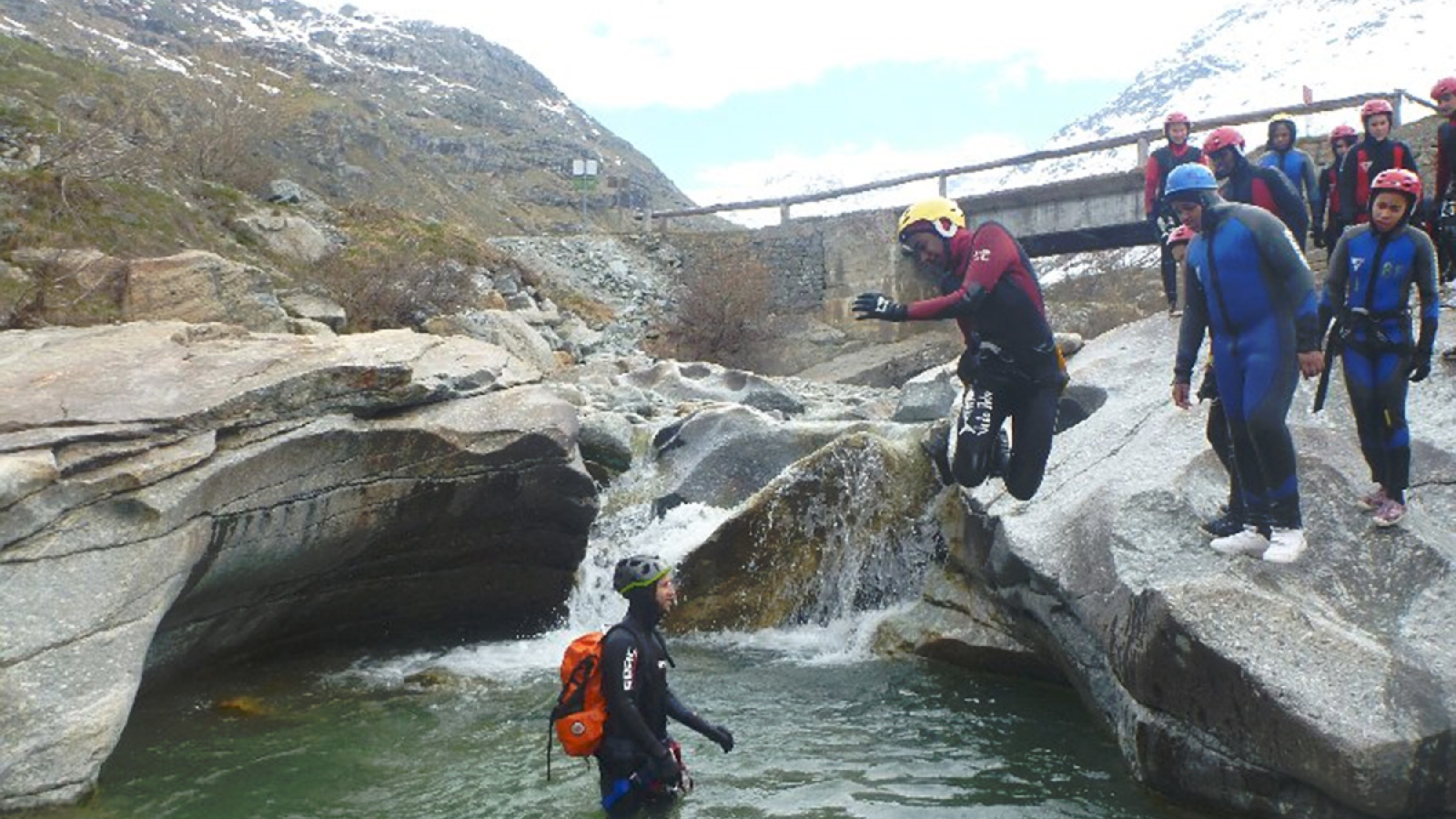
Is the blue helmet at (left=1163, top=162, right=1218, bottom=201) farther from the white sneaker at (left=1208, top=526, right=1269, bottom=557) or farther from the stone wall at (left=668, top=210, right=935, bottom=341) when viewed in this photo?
the stone wall at (left=668, top=210, right=935, bottom=341)

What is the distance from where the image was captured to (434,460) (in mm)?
9773

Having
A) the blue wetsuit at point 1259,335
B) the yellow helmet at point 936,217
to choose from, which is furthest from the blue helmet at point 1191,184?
the yellow helmet at point 936,217

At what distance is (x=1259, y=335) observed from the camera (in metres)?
6.84

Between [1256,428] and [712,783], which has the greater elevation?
[1256,428]

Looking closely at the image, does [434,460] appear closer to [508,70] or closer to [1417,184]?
[1417,184]

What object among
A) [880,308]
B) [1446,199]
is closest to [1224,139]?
[1446,199]

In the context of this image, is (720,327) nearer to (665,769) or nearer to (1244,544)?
(1244,544)

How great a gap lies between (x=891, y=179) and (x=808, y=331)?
13.4ft

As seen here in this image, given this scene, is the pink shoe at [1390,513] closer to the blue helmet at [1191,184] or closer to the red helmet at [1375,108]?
the blue helmet at [1191,184]

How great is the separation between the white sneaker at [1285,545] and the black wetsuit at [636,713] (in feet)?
10.7

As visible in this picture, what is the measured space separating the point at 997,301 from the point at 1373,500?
7.92 ft

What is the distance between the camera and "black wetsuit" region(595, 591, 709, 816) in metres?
5.66

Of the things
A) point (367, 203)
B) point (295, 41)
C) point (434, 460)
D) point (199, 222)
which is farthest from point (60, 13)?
point (434, 460)

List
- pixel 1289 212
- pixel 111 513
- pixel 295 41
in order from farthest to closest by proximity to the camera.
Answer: pixel 295 41 → pixel 1289 212 → pixel 111 513
